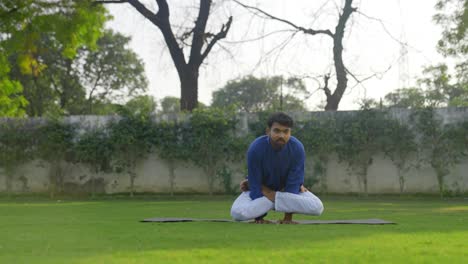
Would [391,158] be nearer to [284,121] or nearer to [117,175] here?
[117,175]

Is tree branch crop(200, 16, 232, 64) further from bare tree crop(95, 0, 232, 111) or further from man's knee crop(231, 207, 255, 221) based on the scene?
man's knee crop(231, 207, 255, 221)

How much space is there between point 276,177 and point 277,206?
20.9 inches

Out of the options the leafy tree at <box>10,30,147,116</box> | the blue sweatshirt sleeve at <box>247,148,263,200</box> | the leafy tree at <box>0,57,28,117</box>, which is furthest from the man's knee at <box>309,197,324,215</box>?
the leafy tree at <box>10,30,147,116</box>

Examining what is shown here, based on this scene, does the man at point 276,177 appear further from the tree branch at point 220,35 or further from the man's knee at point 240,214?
the tree branch at point 220,35

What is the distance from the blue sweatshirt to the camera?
8133 mm

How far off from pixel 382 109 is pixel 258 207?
464 inches

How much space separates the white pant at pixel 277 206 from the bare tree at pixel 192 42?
51.1 ft

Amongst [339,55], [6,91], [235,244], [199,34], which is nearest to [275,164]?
[235,244]

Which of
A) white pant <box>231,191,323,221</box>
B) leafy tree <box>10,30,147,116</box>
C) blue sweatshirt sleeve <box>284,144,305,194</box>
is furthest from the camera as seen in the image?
leafy tree <box>10,30,147,116</box>

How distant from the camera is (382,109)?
19.0 m

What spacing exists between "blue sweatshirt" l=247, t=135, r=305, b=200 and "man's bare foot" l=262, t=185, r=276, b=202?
6cm

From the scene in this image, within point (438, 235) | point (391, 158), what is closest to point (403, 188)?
point (391, 158)

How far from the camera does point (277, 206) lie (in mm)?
7828

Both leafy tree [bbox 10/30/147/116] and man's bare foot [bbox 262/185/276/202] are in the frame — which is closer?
man's bare foot [bbox 262/185/276/202]
